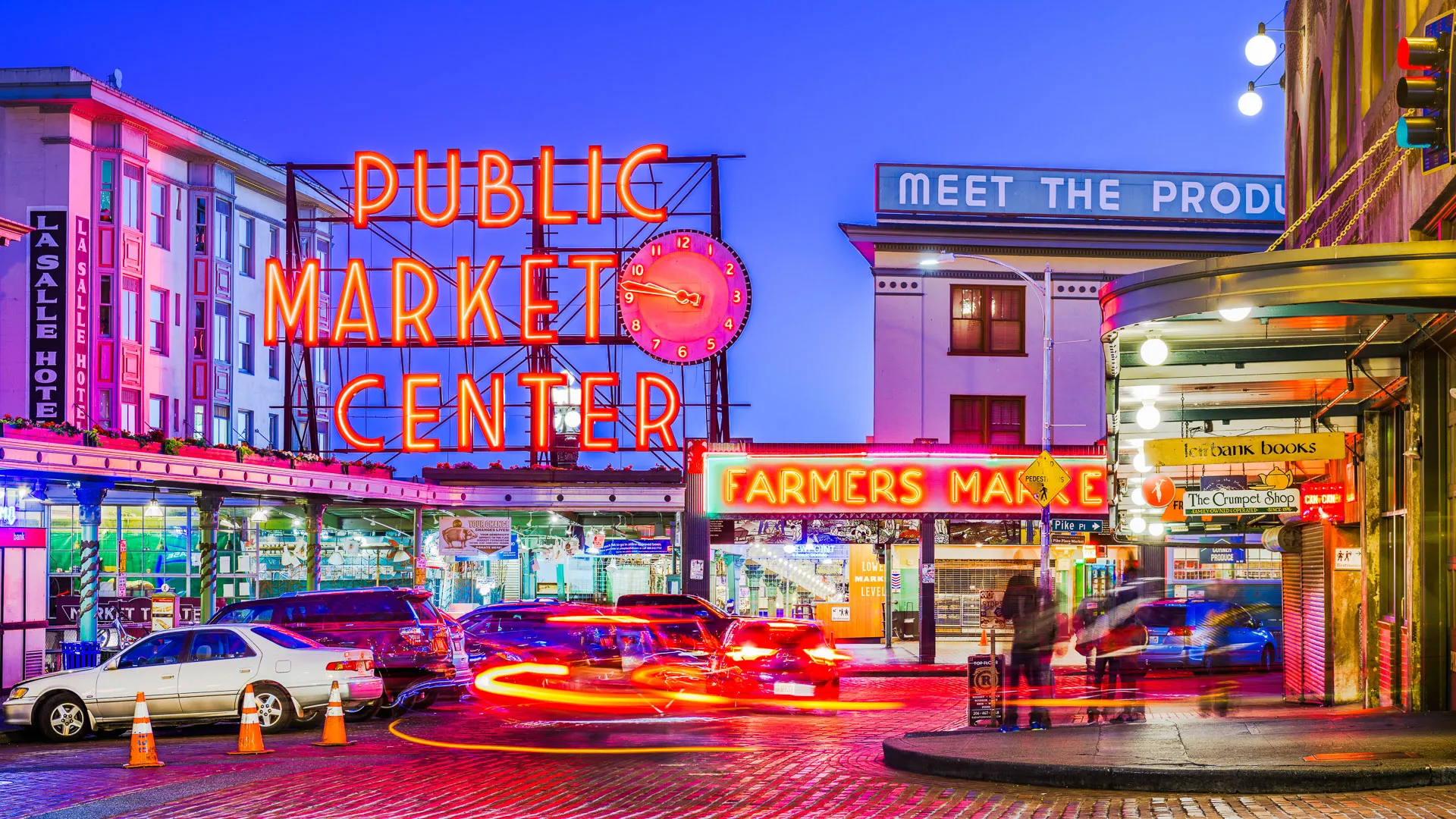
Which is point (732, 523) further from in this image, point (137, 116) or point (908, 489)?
point (137, 116)

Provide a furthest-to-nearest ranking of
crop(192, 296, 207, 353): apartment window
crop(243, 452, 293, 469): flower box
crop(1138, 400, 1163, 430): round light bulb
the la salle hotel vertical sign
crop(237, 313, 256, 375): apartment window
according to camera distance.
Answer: crop(237, 313, 256, 375): apartment window, crop(192, 296, 207, 353): apartment window, the la salle hotel vertical sign, crop(243, 452, 293, 469): flower box, crop(1138, 400, 1163, 430): round light bulb

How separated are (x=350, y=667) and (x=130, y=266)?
33.5 meters

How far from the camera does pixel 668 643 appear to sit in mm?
28812

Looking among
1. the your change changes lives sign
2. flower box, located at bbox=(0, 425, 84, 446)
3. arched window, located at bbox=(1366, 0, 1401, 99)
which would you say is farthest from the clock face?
arched window, located at bbox=(1366, 0, 1401, 99)

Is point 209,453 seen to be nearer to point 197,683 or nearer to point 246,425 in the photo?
point 197,683

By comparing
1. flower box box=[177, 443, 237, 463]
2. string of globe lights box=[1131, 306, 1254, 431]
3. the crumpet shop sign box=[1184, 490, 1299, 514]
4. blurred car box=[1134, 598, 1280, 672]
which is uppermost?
string of globe lights box=[1131, 306, 1254, 431]

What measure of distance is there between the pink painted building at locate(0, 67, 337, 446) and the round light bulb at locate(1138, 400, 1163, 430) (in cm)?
3214

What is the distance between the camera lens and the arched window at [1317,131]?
2253cm

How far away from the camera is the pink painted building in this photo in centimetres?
4534

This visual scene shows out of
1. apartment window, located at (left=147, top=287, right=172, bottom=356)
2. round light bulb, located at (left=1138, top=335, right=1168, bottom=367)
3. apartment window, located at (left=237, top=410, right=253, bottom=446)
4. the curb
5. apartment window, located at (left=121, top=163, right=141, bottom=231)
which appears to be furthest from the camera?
apartment window, located at (left=237, top=410, right=253, bottom=446)

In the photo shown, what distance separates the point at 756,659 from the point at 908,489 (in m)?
14.1

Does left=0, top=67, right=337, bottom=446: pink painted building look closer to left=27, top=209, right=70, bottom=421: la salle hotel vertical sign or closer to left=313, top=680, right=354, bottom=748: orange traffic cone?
left=27, top=209, right=70, bottom=421: la salle hotel vertical sign

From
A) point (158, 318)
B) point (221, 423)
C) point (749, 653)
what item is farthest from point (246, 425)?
point (749, 653)

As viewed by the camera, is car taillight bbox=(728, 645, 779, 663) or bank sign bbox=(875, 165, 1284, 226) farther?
bank sign bbox=(875, 165, 1284, 226)
